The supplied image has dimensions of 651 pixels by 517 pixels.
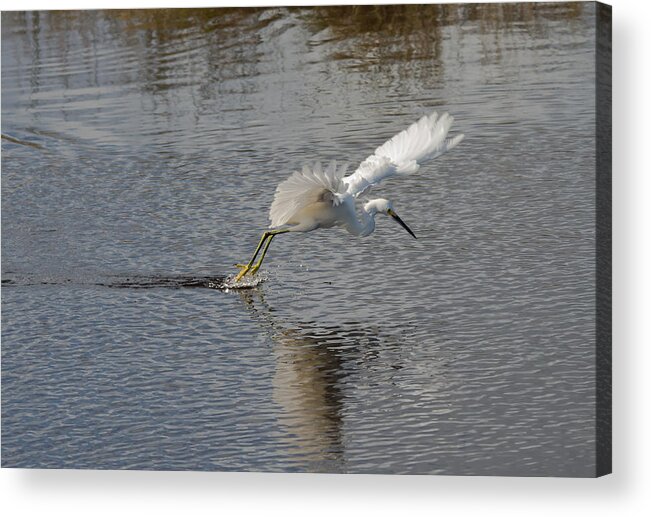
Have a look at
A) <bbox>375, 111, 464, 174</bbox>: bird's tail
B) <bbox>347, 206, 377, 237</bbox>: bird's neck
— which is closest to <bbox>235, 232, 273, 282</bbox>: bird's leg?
<bbox>347, 206, 377, 237</bbox>: bird's neck

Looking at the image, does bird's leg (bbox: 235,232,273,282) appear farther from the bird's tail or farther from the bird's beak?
the bird's tail

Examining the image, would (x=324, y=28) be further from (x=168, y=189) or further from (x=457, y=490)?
(x=457, y=490)

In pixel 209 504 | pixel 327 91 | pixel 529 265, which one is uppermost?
pixel 327 91

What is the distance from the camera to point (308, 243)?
8.22m

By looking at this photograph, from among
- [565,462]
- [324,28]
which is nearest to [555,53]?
[324,28]

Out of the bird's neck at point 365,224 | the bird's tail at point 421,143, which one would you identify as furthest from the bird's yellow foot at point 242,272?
the bird's tail at point 421,143

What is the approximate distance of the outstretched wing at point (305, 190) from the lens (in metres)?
6.98

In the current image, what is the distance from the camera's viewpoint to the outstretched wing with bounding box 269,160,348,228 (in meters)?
6.98

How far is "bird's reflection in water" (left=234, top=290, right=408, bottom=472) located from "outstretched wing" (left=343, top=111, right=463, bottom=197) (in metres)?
0.57

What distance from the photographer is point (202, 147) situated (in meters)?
8.53

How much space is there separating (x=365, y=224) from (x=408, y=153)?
428 millimetres

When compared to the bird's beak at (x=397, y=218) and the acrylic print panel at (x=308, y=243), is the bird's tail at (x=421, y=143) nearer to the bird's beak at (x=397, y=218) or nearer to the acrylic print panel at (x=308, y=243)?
the acrylic print panel at (x=308, y=243)

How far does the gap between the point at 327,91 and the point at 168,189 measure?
2.64 ft

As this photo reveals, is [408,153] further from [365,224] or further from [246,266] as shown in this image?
[246,266]
